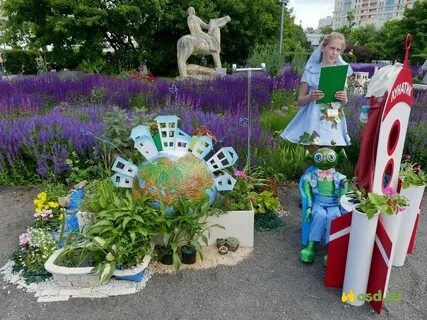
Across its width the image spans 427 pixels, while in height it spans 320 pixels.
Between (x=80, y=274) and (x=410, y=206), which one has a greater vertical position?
(x=410, y=206)

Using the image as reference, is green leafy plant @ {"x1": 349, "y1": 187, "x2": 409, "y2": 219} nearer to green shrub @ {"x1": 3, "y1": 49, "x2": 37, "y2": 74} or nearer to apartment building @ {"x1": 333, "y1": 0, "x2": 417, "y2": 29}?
green shrub @ {"x1": 3, "y1": 49, "x2": 37, "y2": 74}

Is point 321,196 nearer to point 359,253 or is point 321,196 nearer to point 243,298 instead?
point 359,253

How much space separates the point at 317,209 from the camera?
2508 mm

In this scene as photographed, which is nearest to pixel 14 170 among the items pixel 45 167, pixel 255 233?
pixel 45 167

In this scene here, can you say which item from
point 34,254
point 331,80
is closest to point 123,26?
point 331,80

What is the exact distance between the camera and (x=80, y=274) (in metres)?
2.18

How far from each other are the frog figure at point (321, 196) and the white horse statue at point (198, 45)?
8714mm

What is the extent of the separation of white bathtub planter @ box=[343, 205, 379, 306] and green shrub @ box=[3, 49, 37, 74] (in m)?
19.2

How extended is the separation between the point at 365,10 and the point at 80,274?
14421cm

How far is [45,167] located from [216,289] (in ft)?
7.93

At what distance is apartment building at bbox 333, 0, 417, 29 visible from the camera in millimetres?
108438

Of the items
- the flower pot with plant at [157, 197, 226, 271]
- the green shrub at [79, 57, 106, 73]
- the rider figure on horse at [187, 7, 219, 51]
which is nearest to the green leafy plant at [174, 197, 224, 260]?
the flower pot with plant at [157, 197, 226, 271]

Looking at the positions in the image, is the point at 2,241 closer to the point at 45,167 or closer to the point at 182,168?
the point at 45,167

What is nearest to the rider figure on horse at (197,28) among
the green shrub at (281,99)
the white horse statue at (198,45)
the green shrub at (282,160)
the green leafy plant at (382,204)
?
the white horse statue at (198,45)
